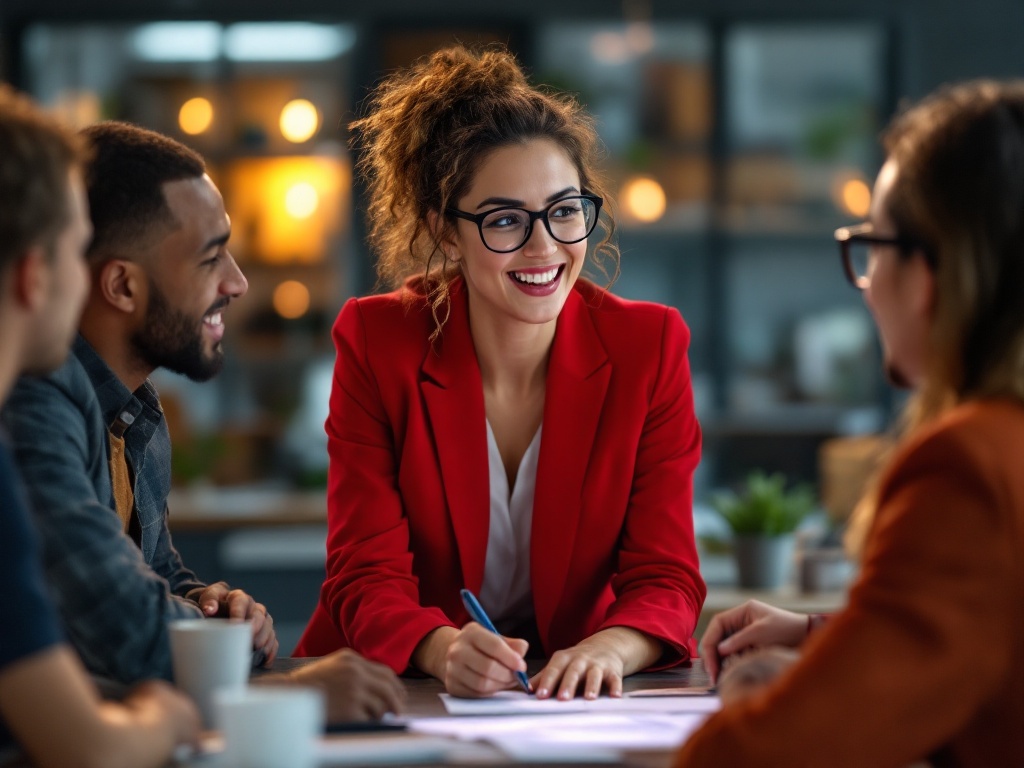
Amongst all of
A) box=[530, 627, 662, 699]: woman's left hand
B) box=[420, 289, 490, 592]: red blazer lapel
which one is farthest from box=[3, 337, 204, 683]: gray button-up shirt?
box=[420, 289, 490, 592]: red blazer lapel

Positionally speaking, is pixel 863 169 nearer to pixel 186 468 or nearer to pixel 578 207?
pixel 186 468

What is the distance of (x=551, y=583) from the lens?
1830mm

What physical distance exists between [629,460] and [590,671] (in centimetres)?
45

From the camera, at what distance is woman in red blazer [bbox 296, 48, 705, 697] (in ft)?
6.00

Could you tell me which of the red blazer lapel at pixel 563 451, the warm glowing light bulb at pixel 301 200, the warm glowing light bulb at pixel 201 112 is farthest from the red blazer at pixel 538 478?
the warm glowing light bulb at pixel 201 112

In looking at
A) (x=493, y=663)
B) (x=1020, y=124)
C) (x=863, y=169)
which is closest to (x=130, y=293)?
(x=493, y=663)

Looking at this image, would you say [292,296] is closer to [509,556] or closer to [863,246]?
[509,556]

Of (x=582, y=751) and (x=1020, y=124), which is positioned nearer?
(x=1020, y=124)

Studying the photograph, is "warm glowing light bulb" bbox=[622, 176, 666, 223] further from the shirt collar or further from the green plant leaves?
the shirt collar

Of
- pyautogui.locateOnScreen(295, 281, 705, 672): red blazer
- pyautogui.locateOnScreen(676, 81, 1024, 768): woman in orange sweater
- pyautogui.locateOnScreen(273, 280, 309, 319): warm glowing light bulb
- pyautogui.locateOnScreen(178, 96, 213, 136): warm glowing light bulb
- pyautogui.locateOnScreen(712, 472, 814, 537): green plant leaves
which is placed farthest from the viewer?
pyautogui.locateOnScreen(273, 280, 309, 319): warm glowing light bulb

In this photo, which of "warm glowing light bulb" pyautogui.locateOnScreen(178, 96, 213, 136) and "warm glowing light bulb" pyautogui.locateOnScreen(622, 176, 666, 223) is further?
"warm glowing light bulb" pyautogui.locateOnScreen(178, 96, 213, 136)

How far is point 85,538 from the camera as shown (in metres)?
1.26

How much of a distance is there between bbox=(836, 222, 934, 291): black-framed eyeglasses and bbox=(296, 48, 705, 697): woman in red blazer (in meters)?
0.56

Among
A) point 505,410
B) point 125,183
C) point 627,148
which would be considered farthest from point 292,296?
point 125,183
